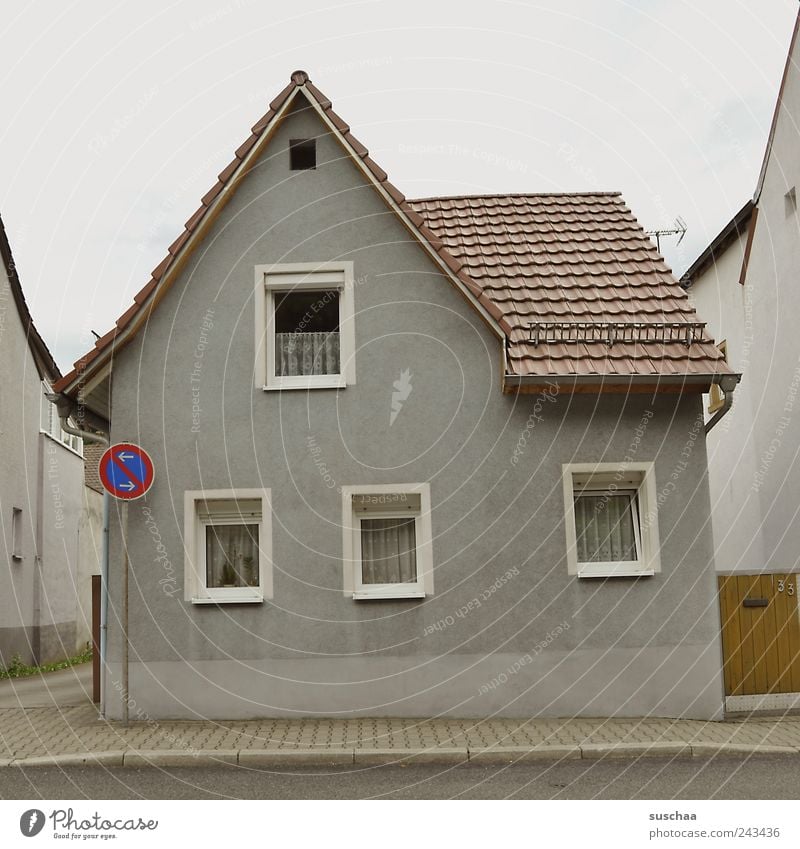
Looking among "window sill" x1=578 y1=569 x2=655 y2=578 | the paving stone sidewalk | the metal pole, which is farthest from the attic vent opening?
the paving stone sidewalk

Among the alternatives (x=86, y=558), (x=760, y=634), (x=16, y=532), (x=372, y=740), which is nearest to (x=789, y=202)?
(x=760, y=634)

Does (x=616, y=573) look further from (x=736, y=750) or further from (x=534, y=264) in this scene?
(x=534, y=264)

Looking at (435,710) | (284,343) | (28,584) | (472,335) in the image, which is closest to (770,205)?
(472,335)

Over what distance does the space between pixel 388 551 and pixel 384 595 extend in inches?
25.5

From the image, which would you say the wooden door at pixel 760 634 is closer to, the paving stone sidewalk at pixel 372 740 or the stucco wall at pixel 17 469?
the paving stone sidewalk at pixel 372 740

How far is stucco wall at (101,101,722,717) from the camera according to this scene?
1225 cm

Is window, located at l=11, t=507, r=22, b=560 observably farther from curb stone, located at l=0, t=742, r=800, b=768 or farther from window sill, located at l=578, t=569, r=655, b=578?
window sill, located at l=578, t=569, r=655, b=578

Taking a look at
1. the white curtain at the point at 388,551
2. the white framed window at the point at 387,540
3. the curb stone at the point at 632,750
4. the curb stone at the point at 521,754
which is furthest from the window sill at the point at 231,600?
the curb stone at the point at 632,750

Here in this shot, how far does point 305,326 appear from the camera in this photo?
1327 centimetres

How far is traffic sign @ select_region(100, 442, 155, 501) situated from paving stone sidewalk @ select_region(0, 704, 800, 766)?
101 inches

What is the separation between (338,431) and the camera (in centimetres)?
1272

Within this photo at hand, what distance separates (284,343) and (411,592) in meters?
3.40

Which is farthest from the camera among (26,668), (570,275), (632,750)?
(26,668)

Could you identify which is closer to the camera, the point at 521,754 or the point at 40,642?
the point at 521,754
